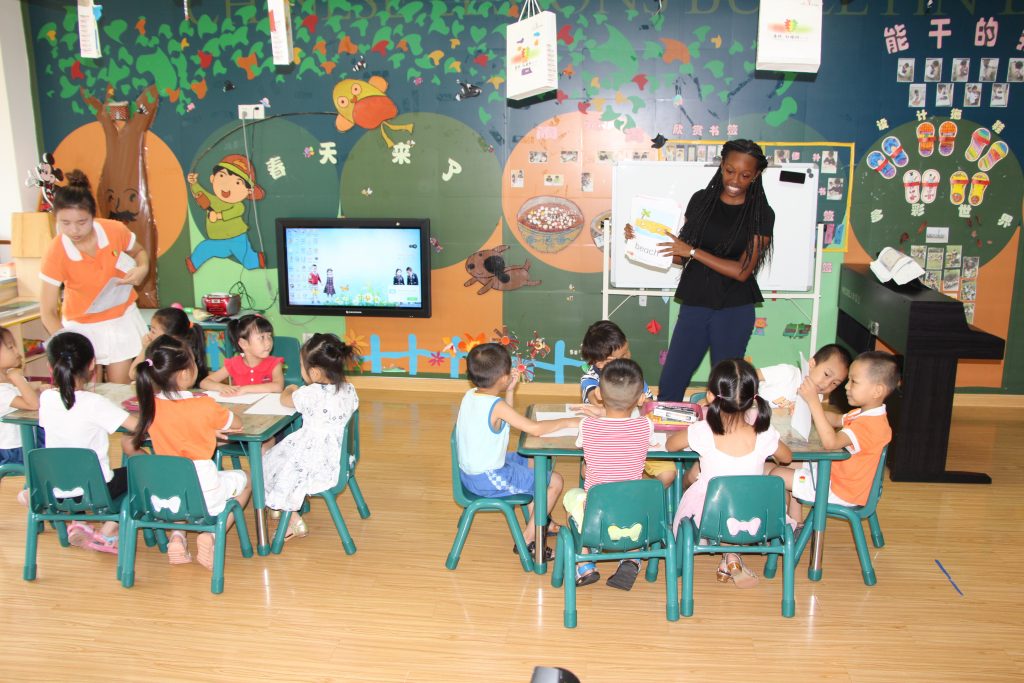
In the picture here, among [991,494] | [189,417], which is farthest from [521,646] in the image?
[991,494]

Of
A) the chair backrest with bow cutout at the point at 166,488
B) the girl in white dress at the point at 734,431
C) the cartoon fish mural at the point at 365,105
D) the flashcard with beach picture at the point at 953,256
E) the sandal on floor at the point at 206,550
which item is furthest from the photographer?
the cartoon fish mural at the point at 365,105

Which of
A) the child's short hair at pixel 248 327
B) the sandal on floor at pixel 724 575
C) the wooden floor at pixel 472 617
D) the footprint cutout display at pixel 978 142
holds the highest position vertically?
the footprint cutout display at pixel 978 142

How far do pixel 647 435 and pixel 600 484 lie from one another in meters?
0.30

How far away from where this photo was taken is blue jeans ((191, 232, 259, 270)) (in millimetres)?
6086

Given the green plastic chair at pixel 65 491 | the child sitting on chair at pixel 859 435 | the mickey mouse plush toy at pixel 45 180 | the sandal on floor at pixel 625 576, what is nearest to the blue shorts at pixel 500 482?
the sandal on floor at pixel 625 576

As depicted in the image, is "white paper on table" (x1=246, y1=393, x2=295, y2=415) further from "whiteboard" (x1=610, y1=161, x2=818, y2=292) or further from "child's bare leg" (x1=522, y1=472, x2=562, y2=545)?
"whiteboard" (x1=610, y1=161, x2=818, y2=292)

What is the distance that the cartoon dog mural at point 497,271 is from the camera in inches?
231

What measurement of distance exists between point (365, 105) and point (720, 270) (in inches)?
119

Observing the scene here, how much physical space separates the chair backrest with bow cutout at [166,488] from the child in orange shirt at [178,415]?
0.30 ft

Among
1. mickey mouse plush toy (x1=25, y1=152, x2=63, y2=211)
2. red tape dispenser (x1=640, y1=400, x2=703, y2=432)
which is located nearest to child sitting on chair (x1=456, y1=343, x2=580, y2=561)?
red tape dispenser (x1=640, y1=400, x2=703, y2=432)

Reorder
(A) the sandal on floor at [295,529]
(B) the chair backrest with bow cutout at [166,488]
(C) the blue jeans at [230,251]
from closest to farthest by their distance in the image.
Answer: (B) the chair backrest with bow cutout at [166,488] < (A) the sandal on floor at [295,529] < (C) the blue jeans at [230,251]

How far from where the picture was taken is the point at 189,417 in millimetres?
3129

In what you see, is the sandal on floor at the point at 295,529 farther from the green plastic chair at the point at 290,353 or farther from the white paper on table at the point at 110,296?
the green plastic chair at the point at 290,353

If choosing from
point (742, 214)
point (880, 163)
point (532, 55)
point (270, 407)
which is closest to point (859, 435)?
→ point (742, 214)
